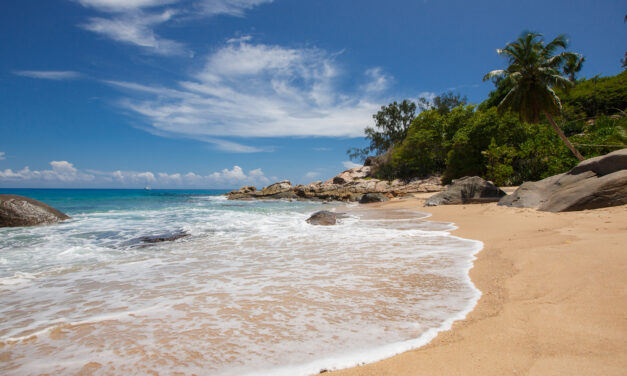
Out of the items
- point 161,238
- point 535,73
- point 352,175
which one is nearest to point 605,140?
point 535,73

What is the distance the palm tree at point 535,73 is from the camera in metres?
20.6

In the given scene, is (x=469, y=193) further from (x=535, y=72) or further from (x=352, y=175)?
(x=352, y=175)

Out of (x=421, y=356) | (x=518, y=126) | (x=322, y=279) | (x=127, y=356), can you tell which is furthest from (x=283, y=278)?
(x=518, y=126)

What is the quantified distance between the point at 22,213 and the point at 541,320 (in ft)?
47.4

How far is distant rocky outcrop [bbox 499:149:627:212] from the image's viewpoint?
7500 millimetres

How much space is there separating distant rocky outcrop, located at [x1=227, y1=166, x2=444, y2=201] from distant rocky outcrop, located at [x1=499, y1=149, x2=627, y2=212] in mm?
14733

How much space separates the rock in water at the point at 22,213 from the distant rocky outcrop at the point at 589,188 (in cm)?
1701

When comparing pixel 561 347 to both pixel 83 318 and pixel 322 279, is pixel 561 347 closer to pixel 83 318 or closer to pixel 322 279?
pixel 322 279

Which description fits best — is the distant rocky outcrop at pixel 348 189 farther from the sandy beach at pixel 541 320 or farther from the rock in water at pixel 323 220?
the sandy beach at pixel 541 320

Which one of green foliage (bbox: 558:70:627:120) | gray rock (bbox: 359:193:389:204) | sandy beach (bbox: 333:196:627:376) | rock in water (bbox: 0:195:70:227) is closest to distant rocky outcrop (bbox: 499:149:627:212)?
sandy beach (bbox: 333:196:627:376)

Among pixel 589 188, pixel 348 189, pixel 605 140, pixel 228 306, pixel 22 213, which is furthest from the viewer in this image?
pixel 348 189

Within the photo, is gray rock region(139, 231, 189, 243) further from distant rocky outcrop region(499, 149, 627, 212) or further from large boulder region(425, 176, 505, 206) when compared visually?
large boulder region(425, 176, 505, 206)

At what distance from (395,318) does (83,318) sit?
2.98m

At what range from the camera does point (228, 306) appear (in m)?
3.01
